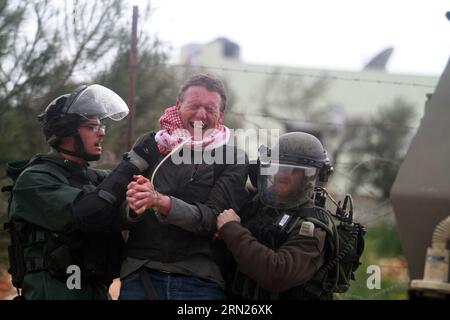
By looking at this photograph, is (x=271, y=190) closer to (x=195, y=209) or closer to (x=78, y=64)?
(x=195, y=209)

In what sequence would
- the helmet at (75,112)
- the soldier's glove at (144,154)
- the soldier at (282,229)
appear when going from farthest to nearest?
the helmet at (75,112) → the soldier's glove at (144,154) → the soldier at (282,229)

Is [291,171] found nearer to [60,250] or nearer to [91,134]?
[91,134]

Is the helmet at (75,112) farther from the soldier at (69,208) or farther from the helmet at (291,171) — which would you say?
the helmet at (291,171)

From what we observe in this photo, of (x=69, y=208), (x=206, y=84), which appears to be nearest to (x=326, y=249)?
(x=206, y=84)

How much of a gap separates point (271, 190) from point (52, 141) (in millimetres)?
1101

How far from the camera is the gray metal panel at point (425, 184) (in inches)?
159

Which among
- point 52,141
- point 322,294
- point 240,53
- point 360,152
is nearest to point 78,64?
point 52,141

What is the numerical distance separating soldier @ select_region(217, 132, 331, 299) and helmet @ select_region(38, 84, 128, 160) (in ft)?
2.65

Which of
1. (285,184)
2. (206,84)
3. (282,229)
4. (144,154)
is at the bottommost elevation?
(282,229)

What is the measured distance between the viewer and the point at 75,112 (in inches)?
145

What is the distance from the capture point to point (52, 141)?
3.73 metres

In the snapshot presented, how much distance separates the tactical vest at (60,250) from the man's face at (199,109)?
0.63 metres

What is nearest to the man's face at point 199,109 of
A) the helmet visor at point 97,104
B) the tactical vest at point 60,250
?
the helmet visor at point 97,104

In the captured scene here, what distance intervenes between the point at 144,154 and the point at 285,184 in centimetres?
68
